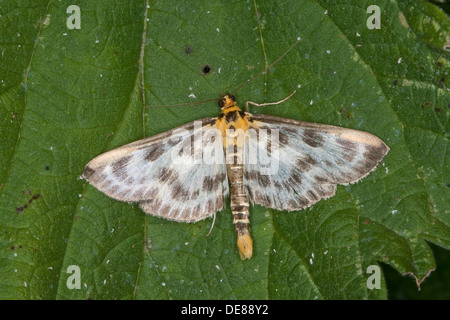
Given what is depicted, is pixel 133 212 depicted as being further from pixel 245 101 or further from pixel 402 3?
pixel 402 3

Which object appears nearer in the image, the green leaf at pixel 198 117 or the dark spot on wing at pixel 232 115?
the green leaf at pixel 198 117

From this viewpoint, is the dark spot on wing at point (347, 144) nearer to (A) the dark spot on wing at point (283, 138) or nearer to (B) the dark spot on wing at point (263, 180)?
(A) the dark spot on wing at point (283, 138)

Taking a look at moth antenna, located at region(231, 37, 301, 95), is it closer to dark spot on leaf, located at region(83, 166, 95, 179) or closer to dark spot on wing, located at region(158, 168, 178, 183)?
dark spot on wing, located at region(158, 168, 178, 183)

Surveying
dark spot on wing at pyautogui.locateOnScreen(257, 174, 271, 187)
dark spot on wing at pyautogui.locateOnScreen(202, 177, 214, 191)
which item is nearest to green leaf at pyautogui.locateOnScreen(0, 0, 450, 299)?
dark spot on wing at pyautogui.locateOnScreen(257, 174, 271, 187)

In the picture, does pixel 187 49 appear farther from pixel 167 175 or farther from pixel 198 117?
pixel 167 175

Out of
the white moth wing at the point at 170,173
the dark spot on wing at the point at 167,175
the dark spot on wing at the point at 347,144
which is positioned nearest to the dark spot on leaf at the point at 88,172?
the white moth wing at the point at 170,173

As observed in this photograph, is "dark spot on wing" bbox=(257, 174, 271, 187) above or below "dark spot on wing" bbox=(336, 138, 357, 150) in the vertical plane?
below
